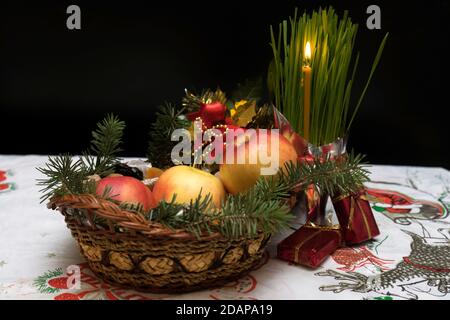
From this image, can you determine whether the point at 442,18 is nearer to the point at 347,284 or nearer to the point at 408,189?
the point at 408,189

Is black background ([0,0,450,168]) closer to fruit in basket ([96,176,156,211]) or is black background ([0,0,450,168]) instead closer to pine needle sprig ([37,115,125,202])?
pine needle sprig ([37,115,125,202])

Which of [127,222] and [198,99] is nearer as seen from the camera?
[127,222]

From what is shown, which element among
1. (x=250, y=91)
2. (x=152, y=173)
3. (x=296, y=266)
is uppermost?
(x=250, y=91)

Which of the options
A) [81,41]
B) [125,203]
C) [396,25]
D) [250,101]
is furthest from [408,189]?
[81,41]

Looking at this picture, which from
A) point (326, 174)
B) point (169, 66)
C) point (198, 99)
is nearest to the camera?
point (326, 174)

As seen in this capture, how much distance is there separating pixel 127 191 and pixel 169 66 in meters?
0.81

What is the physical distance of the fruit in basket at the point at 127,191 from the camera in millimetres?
703

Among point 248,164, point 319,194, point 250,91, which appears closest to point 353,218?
point 319,194

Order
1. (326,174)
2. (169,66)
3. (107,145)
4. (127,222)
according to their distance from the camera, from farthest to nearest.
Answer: (169,66)
(107,145)
(326,174)
(127,222)

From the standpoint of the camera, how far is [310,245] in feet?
Answer: 2.58

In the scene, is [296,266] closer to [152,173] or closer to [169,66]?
[152,173]

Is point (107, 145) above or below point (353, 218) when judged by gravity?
above

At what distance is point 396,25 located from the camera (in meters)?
1.41

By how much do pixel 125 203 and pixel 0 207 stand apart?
0.39 m
